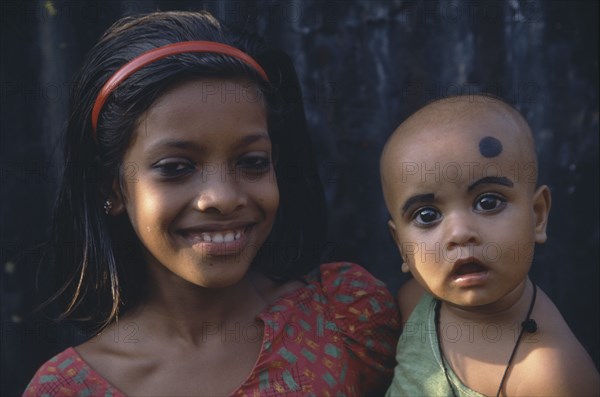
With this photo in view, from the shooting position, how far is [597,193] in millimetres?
2824

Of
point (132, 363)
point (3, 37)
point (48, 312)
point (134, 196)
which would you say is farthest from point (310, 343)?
point (3, 37)

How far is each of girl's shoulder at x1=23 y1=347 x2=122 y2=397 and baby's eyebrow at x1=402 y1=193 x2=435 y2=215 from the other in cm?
90

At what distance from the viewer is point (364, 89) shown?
2.93 metres

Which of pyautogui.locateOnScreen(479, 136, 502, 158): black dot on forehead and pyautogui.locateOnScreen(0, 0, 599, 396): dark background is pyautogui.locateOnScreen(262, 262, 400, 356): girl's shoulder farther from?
pyautogui.locateOnScreen(479, 136, 502, 158): black dot on forehead

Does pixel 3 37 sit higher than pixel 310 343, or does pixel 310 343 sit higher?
pixel 3 37

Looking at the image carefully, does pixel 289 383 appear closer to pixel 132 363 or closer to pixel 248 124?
pixel 132 363

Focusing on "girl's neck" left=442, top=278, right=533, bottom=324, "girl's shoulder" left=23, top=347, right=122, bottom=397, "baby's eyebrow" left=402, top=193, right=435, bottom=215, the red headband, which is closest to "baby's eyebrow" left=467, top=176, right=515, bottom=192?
"baby's eyebrow" left=402, top=193, right=435, bottom=215

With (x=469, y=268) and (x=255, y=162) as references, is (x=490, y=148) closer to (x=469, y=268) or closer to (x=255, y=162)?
(x=469, y=268)

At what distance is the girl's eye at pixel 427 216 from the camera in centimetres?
207

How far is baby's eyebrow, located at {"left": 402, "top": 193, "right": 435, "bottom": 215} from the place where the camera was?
2.04m

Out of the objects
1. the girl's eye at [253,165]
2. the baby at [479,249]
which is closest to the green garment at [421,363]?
the baby at [479,249]

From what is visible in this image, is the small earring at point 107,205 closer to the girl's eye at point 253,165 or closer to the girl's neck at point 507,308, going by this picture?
the girl's eye at point 253,165

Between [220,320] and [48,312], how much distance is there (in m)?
0.83

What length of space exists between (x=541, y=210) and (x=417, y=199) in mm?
340
